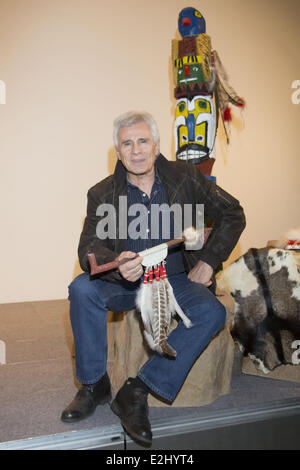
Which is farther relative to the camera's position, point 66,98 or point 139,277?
point 66,98

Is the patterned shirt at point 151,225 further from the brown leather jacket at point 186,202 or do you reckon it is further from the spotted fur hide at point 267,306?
the spotted fur hide at point 267,306

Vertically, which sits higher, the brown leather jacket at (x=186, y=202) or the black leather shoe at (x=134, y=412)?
the brown leather jacket at (x=186, y=202)

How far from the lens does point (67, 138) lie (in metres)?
3.36

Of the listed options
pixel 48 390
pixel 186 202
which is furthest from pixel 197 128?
pixel 48 390

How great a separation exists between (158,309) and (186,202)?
1.64 feet

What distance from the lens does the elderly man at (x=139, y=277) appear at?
148cm

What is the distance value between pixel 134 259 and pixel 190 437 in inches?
25.4

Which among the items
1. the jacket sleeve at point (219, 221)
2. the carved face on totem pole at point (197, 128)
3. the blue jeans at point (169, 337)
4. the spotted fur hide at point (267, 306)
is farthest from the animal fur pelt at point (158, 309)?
the carved face on totem pole at point (197, 128)

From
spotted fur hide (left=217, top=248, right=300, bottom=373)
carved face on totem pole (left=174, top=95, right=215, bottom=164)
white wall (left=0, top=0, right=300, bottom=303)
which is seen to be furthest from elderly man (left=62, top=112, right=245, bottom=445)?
white wall (left=0, top=0, right=300, bottom=303)

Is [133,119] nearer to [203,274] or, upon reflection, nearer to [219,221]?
[219,221]

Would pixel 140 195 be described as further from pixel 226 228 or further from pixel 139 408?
pixel 139 408

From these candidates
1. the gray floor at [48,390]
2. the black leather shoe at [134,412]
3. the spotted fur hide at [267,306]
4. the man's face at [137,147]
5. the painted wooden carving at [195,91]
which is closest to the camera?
the black leather shoe at [134,412]

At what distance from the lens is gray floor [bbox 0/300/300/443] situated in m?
1.53

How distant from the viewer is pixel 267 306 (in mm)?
1965
